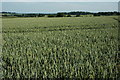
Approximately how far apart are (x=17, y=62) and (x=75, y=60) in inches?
92.1

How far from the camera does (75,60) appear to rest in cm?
814

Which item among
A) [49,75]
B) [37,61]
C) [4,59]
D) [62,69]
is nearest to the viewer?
[49,75]

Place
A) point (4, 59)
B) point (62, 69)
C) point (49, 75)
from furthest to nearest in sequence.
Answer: point (4, 59) < point (62, 69) < point (49, 75)

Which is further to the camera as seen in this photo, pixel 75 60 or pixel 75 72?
pixel 75 60

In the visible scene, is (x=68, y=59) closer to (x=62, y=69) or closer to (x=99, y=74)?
(x=62, y=69)

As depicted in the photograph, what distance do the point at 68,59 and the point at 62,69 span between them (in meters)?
1.40

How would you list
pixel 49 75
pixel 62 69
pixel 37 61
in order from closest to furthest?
pixel 49 75 → pixel 62 69 → pixel 37 61

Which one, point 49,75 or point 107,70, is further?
point 107,70

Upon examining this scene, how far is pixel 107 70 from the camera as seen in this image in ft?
22.9

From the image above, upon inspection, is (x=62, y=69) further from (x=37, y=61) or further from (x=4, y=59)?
(x=4, y=59)

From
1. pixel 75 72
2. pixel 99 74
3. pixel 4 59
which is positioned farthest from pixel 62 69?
pixel 4 59

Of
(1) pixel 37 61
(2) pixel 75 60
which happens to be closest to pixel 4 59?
(1) pixel 37 61

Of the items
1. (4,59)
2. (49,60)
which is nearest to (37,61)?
(49,60)

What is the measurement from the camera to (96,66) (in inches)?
290
